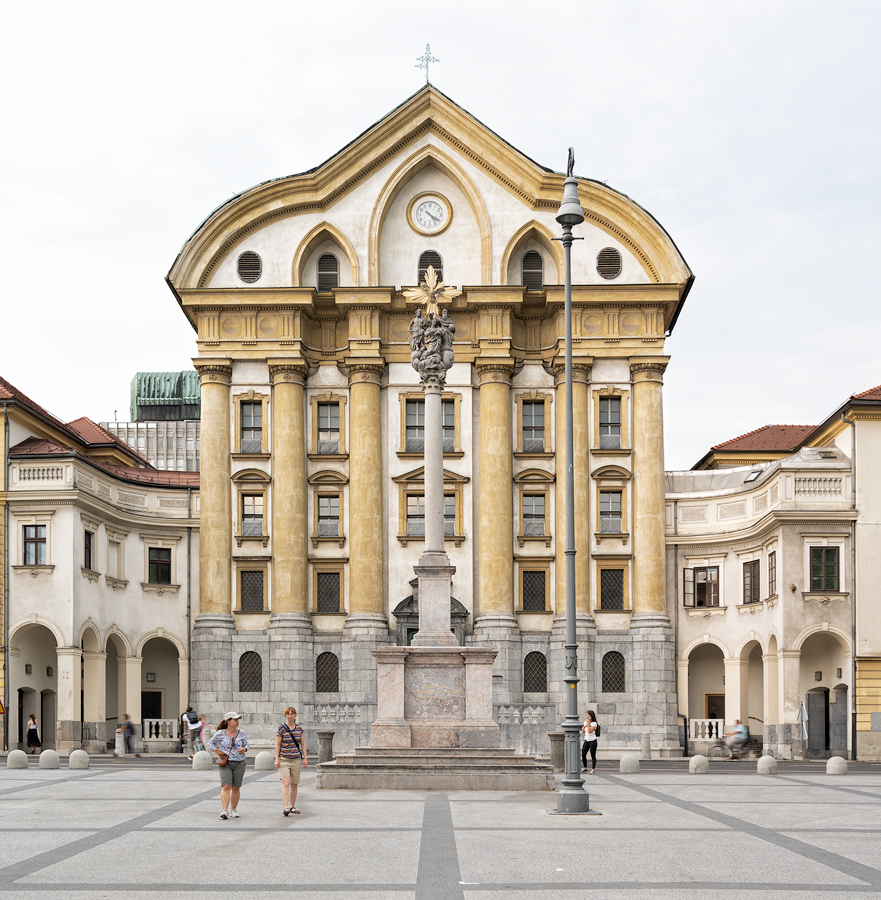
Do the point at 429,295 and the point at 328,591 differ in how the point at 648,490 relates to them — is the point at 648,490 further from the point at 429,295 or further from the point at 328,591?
the point at 429,295

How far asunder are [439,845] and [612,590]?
38.2 metres

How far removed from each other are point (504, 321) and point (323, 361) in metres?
8.27

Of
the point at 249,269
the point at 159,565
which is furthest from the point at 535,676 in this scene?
the point at 249,269

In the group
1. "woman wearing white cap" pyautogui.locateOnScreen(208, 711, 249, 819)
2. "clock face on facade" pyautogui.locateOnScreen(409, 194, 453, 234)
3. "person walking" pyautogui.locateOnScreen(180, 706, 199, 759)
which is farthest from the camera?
"clock face on facade" pyautogui.locateOnScreen(409, 194, 453, 234)

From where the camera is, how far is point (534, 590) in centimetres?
5559

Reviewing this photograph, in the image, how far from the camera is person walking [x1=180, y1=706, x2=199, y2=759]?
44516mm

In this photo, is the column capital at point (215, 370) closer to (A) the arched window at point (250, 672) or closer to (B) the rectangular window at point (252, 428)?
(B) the rectangular window at point (252, 428)

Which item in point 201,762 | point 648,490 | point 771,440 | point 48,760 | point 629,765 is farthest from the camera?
point 771,440

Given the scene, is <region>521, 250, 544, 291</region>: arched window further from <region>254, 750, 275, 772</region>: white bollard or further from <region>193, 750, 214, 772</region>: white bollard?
<region>193, 750, 214, 772</region>: white bollard

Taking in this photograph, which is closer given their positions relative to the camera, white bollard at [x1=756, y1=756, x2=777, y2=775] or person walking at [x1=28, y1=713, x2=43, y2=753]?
white bollard at [x1=756, y1=756, x2=777, y2=775]

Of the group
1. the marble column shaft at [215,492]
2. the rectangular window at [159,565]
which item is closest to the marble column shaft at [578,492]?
the marble column shaft at [215,492]

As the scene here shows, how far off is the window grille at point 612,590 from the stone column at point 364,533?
31.1ft

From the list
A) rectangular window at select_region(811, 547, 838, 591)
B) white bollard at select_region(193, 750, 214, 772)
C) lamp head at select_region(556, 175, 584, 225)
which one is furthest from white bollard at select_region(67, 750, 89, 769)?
rectangular window at select_region(811, 547, 838, 591)

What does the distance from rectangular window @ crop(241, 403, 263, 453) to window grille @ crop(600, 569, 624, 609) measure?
16040mm
